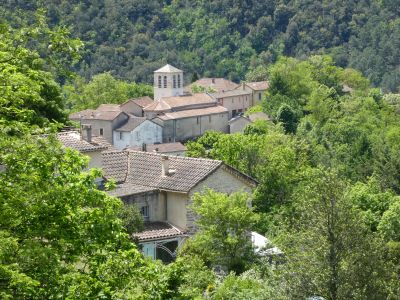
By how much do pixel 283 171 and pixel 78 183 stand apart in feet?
94.8

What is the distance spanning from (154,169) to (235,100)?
53154 mm

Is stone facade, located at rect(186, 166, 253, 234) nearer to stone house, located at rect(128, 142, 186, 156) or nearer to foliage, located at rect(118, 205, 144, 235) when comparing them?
foliage, located at rect(118, 205, 144, 235)

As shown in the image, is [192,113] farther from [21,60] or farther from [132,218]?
[21,60]

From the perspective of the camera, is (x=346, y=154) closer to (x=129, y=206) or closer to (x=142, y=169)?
(x=142, y=169)

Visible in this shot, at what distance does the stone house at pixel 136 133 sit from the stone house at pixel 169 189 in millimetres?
33795

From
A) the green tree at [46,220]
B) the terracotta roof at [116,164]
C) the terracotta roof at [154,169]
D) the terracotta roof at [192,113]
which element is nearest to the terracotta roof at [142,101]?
the terracotta roof at [192,113]

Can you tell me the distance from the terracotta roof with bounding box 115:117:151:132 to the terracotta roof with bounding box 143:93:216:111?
482 cm

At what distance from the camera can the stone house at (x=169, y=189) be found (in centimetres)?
3234

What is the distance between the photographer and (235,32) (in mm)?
142125

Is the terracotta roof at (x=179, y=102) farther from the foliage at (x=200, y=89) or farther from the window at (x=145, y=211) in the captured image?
the window at (x=145, y=211)

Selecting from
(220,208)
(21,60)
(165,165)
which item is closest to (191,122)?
(165,165)

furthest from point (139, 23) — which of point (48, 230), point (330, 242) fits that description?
point (48, 230)

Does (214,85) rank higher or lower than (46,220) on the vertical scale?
higher

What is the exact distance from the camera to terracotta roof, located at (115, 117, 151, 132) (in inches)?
2726
